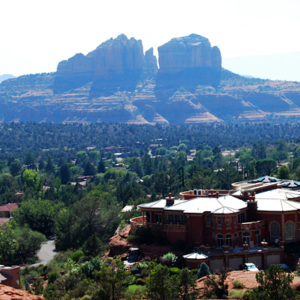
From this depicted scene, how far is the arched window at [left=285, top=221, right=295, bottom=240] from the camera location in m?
55.2

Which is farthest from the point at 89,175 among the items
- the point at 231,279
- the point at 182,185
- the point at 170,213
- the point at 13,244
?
the point at 231,279

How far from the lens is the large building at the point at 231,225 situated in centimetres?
5244

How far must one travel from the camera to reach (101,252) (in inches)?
2436

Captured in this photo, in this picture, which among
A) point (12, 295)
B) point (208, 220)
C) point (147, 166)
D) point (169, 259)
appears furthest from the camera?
point (147, 166)

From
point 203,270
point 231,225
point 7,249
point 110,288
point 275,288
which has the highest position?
point 275,288

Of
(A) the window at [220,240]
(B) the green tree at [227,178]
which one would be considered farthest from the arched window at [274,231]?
(B) the green tree at [227,178]

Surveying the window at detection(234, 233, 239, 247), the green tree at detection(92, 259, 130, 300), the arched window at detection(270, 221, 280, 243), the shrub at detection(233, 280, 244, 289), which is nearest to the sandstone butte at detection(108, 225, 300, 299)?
the shrub at detection(233, 280, 244, 289)

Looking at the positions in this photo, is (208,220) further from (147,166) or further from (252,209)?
(147,166)

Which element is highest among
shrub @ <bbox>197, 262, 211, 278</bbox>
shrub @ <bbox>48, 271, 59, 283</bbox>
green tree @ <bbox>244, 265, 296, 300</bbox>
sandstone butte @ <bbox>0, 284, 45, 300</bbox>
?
sandstone butte @ <bbox>0, 284, 45, 300</bbox>

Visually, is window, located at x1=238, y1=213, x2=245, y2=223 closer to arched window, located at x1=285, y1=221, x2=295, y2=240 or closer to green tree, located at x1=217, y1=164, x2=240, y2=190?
arched window, located at x1=285, y1=221, x2=295, y2=240

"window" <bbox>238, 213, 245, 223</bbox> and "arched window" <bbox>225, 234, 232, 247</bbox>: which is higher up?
"window" <bbox>238, 213, 245, 223</bbox>

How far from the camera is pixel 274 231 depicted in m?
55.7

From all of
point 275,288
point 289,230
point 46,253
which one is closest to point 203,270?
point 289,230

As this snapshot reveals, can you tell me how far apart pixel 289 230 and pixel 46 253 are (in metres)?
29.3
